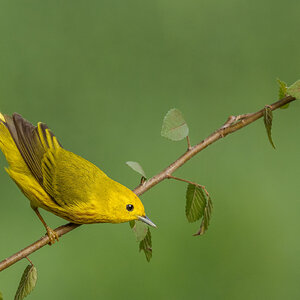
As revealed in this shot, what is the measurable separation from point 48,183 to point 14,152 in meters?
0.13

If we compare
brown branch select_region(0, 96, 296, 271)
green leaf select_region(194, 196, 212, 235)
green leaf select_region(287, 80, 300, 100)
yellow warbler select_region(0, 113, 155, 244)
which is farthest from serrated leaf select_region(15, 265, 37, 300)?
green leaf select_region(287, 80, 300, 100)

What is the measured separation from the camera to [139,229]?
655 mm

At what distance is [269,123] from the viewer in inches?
23.1

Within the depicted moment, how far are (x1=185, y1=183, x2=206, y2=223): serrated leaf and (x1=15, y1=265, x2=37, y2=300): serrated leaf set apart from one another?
23cm

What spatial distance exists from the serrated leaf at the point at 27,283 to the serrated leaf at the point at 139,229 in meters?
0.16

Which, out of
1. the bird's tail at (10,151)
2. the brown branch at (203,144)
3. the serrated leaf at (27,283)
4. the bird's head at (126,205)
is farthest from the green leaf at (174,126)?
the bird's tail at (10,151)

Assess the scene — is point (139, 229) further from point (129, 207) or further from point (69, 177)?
point (69, 177)

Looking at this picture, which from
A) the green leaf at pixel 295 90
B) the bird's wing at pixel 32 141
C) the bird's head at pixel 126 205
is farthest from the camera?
the bird's wing at pixel 32 141

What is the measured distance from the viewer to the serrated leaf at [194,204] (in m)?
0.62

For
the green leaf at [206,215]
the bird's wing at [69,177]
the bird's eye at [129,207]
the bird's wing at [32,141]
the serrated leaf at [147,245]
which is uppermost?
the bird's wing at [32,141]

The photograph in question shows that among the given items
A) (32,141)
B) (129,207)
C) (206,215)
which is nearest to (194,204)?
(206,215)

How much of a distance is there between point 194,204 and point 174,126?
0.39 feet

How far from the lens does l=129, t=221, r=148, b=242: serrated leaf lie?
0.63 metres

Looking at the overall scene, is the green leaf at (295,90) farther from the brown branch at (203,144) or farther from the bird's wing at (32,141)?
the bird's wing at (32,141)
